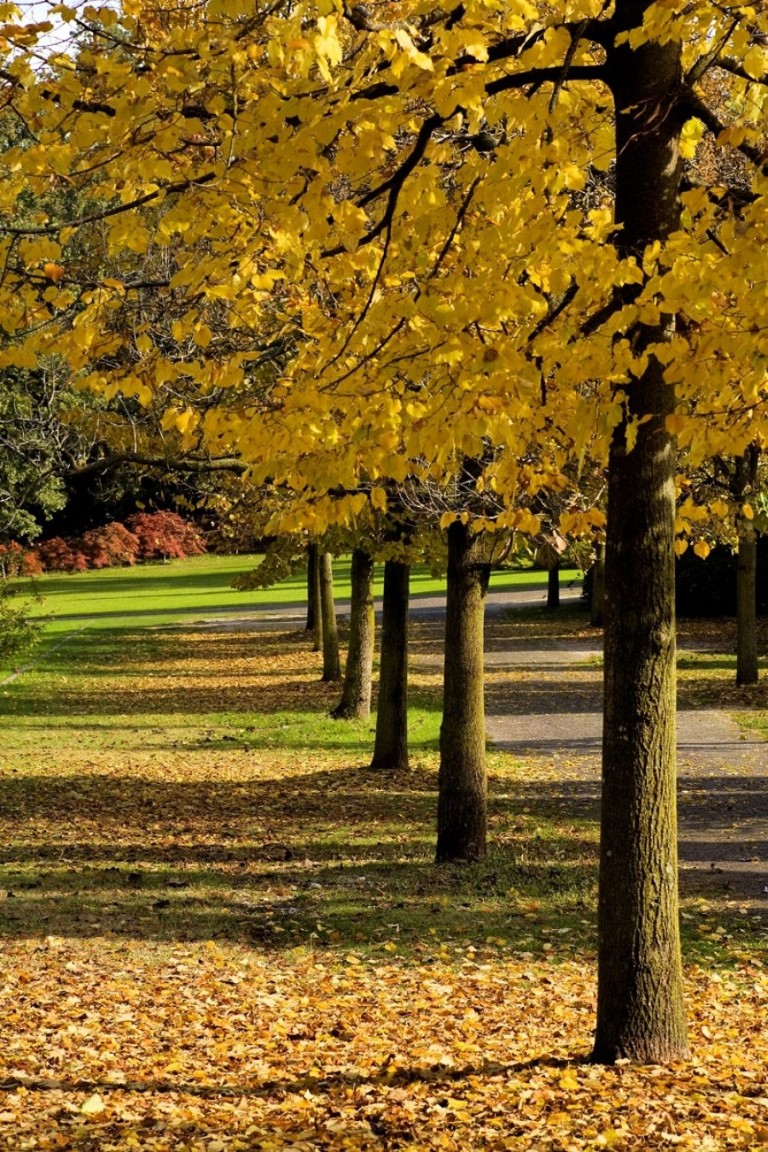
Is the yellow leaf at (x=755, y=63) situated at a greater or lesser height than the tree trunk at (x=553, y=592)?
greater

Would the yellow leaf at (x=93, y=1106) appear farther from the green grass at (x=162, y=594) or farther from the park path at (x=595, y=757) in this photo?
the green grass at (x=162, y=594)

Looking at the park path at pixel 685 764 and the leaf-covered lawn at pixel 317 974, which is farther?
the park path at pixel 685 764

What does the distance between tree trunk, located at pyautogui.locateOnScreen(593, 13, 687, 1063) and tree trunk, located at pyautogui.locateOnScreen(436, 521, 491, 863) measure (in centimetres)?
525

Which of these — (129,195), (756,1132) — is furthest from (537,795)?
(129,195)

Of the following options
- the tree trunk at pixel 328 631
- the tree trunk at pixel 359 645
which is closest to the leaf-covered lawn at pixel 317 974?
the tree trunk at pixel 359 645

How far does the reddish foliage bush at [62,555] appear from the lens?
55.9 meters

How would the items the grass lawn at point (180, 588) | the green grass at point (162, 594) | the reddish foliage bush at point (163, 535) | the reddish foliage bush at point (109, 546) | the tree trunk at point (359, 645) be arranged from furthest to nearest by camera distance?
the reddish foliage bush at point (163, 535) < the reddish foliage bush at point (109, 546) < the grass lawn at point (180, 588) < the green grass at point (162, 594) < the tree trunk at point (359, 645)

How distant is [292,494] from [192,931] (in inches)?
245

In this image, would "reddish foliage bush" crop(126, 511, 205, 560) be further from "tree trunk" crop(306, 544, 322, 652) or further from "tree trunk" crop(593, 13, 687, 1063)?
"tree trunk" crop(593, 13, 687, 1063)

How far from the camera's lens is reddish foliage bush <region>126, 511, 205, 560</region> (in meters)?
59.7

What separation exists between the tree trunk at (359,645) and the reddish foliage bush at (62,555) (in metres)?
36.7

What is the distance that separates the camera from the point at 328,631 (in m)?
24.3

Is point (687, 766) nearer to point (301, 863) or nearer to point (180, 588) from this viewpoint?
point (301, 863)

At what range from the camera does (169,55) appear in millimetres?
4910
